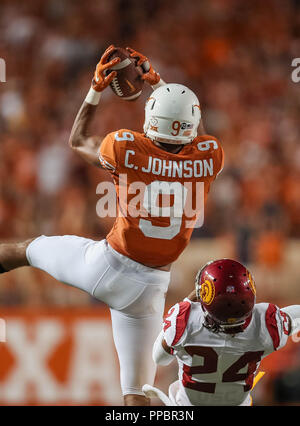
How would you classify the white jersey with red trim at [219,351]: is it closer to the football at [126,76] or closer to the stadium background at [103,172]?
the football at [126,76]

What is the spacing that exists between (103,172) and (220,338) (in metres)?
4.85

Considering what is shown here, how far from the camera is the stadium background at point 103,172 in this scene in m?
6.36

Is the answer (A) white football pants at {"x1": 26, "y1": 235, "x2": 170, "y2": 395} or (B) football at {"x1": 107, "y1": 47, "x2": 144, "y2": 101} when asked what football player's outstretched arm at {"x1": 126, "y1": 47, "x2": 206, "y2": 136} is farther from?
(A) white football pants at {"x1": 26, "y1": 235, "x2": 170, "y2": 395}

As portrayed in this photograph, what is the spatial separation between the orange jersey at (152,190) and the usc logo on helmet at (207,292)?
2.14ft

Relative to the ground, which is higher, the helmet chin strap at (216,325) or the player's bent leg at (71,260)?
the player's bent leg at (71,260)

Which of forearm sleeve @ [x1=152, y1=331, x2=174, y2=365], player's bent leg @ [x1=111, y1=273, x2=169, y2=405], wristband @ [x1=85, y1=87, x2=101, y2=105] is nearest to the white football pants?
player's bent leg @ [x1=111, y1=273, x2=169, y2=405]

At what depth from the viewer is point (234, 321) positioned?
10.2ft

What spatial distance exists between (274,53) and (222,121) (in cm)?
157

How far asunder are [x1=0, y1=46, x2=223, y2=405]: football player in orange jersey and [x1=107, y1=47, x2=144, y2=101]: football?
2.2 inches

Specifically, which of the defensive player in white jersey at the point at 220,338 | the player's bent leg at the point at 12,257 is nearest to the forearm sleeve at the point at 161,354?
the defensive player in white jersey at the point at 220,338

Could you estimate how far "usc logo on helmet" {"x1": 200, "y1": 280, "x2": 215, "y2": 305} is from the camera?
3113 mm

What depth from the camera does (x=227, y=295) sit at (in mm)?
3084

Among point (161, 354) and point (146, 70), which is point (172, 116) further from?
point (161, 354)

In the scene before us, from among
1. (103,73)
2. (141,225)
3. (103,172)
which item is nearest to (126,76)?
(103,73)
